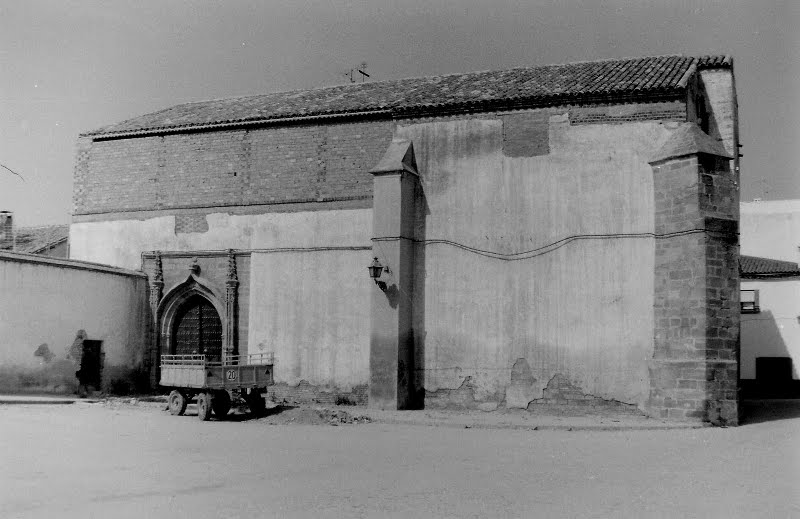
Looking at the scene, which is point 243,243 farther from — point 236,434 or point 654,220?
point 654,220

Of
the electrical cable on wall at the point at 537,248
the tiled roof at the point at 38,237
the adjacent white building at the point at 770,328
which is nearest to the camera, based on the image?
the electrical cable on wall at the point at 537,248

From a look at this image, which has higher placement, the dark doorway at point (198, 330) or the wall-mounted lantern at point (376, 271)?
the wall-mounted lantern at point (376, 271)

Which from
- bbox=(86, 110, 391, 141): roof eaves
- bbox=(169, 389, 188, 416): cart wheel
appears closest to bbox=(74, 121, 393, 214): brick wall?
bbox=(86, 110, 391, 141): roof eaves

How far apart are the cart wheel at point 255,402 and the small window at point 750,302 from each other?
21474 mm

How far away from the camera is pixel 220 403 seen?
53.1 feet

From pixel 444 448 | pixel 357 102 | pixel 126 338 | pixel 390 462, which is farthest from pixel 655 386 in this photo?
pixel 126 338

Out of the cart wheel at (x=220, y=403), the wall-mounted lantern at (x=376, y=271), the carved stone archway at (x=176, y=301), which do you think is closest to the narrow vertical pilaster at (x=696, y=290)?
the wall-mounted lantern at (x=376, y=271)

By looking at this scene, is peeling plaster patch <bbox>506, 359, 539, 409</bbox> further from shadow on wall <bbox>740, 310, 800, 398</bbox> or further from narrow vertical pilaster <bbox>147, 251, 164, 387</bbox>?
shadow on wall <bbox>740, 310, 800, 398</bbox>

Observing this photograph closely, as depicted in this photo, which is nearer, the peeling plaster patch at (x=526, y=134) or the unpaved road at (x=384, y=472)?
the unpaved road at (x=384, y=472)

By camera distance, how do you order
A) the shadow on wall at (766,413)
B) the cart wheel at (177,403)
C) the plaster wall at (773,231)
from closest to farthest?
1. the shadow on wall at (766,413)
2. the cart wheel at (177,403)
3. the plaster wall at (773,231)

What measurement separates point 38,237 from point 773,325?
3079cm

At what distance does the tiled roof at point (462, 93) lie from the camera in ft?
58.9

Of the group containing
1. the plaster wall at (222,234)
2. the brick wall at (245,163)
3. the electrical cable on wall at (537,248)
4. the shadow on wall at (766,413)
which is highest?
the brick wall at (245,163)

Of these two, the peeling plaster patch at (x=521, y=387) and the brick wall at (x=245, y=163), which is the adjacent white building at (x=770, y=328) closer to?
the peeling plaster patch at (x=521, y=387)
